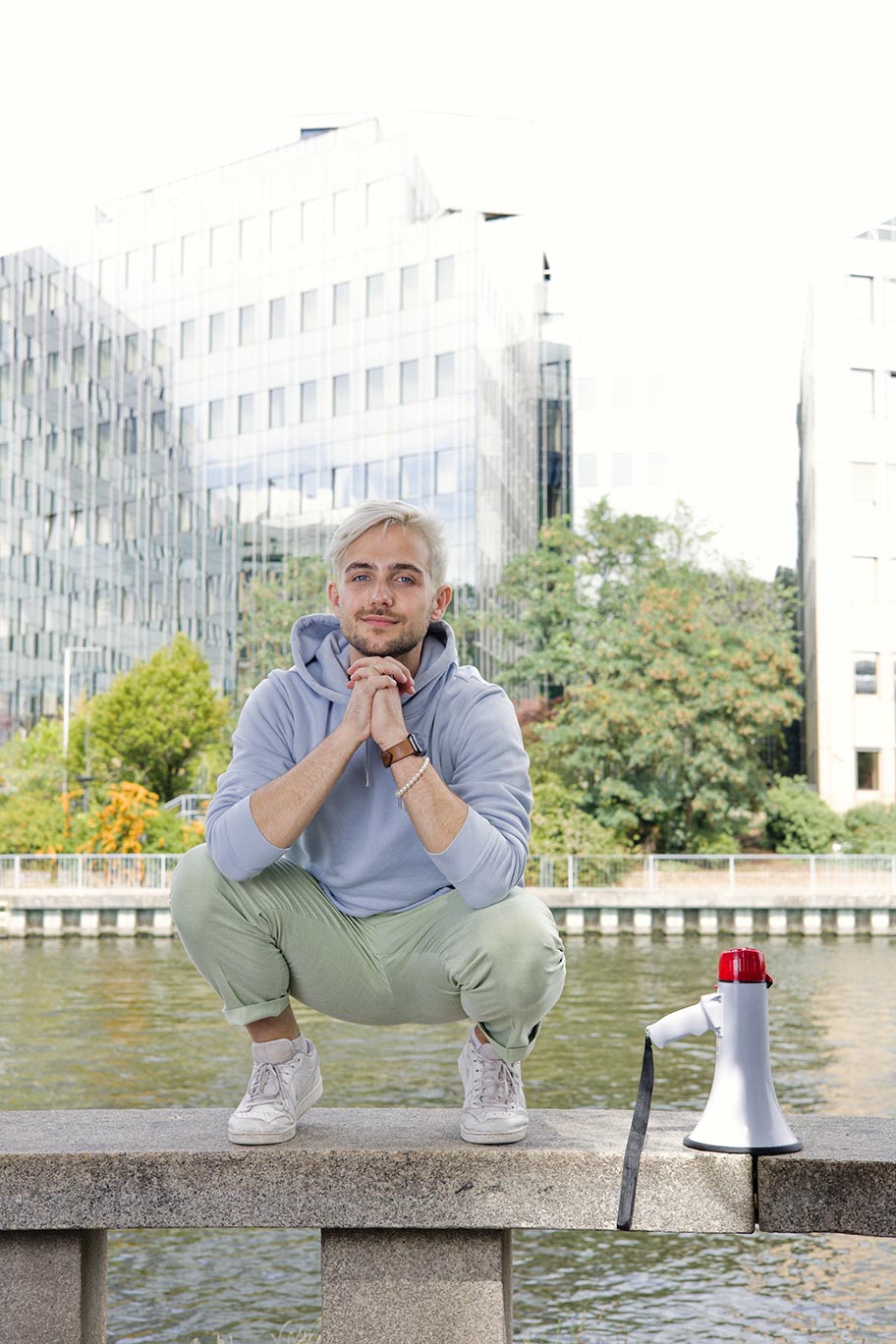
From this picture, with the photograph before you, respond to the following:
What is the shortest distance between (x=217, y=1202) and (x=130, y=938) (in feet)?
91.2

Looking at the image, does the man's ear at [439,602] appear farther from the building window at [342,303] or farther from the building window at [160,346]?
the building window at [160,346]

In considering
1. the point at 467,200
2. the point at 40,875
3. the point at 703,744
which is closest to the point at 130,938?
the point at 40,875

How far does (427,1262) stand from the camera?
3369mm

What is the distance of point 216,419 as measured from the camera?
180 ft

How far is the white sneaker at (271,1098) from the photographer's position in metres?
3.39

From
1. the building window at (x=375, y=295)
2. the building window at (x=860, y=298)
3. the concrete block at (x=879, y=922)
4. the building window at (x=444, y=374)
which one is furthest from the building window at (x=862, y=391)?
the concrete block at (x=879, y=922)

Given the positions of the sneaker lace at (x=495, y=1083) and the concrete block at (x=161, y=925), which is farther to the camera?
the concrete block at (x=161, y=925)

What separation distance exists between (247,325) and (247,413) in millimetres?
3359

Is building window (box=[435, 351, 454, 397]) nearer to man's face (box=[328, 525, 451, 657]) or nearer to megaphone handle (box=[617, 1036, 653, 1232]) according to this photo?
man's face (box=[328, 525, 451, 657])

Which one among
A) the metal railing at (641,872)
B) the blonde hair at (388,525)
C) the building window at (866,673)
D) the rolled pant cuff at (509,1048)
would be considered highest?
the building window at (866,673)

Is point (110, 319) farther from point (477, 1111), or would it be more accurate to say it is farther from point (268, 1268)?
point (477, 1111)

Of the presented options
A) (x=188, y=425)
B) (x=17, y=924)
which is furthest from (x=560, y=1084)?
(x=188, y=425)

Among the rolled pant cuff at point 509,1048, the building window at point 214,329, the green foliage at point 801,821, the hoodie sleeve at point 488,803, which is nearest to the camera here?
the hoodie sleeve at point 488,803

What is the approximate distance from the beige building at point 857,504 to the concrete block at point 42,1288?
141 ft
